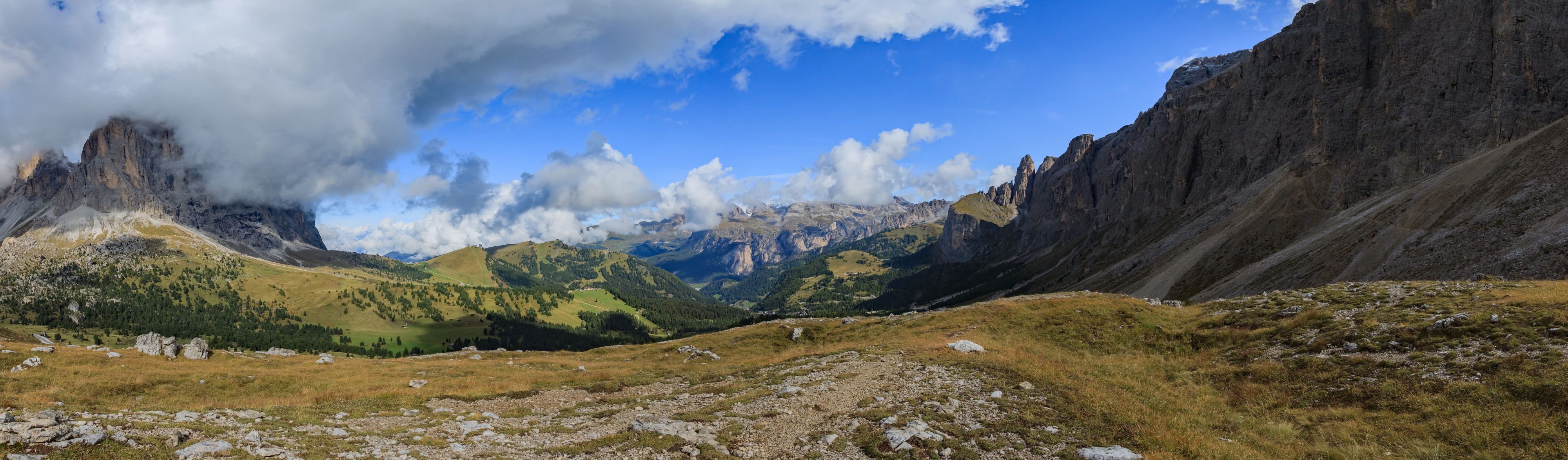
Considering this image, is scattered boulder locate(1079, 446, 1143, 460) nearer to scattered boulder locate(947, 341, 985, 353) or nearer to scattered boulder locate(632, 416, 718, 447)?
scattered boulder locate(632, 416, 718, 447)

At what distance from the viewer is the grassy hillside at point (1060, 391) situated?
18.1 metres

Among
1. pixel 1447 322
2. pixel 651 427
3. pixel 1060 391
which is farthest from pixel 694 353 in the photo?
pixel 1447 322

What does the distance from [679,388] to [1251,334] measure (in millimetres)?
34711

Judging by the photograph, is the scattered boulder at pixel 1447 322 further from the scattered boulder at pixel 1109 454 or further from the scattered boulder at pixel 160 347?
the scattered boulder at pixel 160 347

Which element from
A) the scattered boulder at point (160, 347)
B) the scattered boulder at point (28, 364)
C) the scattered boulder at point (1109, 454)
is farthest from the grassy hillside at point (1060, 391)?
the scattered boulder at point (160, 347)

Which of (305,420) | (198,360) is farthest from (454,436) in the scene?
(198,360)

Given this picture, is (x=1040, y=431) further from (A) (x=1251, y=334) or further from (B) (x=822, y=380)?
(A) (x=1251, y=334)

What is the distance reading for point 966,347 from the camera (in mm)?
38500

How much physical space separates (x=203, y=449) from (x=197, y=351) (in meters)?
56.0

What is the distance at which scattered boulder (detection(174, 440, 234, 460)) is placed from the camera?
15.4 metres

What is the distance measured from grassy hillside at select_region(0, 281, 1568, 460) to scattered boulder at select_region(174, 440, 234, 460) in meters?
0.58


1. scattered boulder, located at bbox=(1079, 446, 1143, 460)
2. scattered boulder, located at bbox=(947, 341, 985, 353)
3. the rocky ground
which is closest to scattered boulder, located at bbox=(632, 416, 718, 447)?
the rocky ground

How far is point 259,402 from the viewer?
98.1 feet

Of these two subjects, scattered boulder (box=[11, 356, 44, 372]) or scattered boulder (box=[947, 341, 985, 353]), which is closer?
scattered boulder (box=[11, 356, 44, 372])
